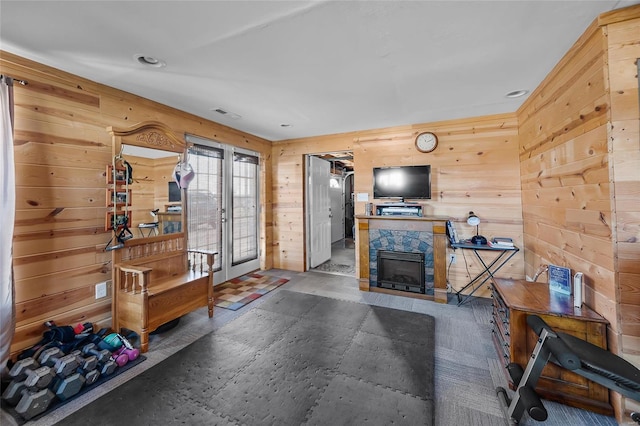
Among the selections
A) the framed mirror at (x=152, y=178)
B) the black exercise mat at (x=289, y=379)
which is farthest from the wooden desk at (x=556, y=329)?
the framed mirror at (x=152, y=178)

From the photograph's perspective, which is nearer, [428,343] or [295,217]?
[428,343]

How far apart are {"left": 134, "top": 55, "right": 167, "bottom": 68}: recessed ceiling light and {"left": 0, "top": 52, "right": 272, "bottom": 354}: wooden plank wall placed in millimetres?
756

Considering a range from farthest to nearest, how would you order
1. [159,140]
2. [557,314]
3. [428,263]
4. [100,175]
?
1. [428,263]
2. [159,140]
3. [100,175]
4. [557,314]

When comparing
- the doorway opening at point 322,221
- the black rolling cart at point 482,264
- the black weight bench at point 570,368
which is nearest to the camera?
the black weight bench at point 570,368

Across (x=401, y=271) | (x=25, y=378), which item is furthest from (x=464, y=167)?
(x=25, y=378)

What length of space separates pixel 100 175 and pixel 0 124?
703 millimetres

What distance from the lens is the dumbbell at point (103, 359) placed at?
6.34ft

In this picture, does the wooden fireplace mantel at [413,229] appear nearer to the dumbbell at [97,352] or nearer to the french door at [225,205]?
the french door at [225,205]

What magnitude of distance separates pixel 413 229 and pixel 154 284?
10.3 feet

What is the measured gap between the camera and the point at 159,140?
2.77m

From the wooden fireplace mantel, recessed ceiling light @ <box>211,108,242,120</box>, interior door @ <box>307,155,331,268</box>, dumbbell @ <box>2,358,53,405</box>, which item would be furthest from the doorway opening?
dumbbell @ <box>2,358,53,405</box>

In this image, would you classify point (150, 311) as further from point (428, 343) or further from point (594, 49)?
point (594, 49)

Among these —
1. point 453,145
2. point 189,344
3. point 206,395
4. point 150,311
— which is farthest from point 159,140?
point 453,145

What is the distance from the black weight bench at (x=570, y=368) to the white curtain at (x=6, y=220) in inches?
133
